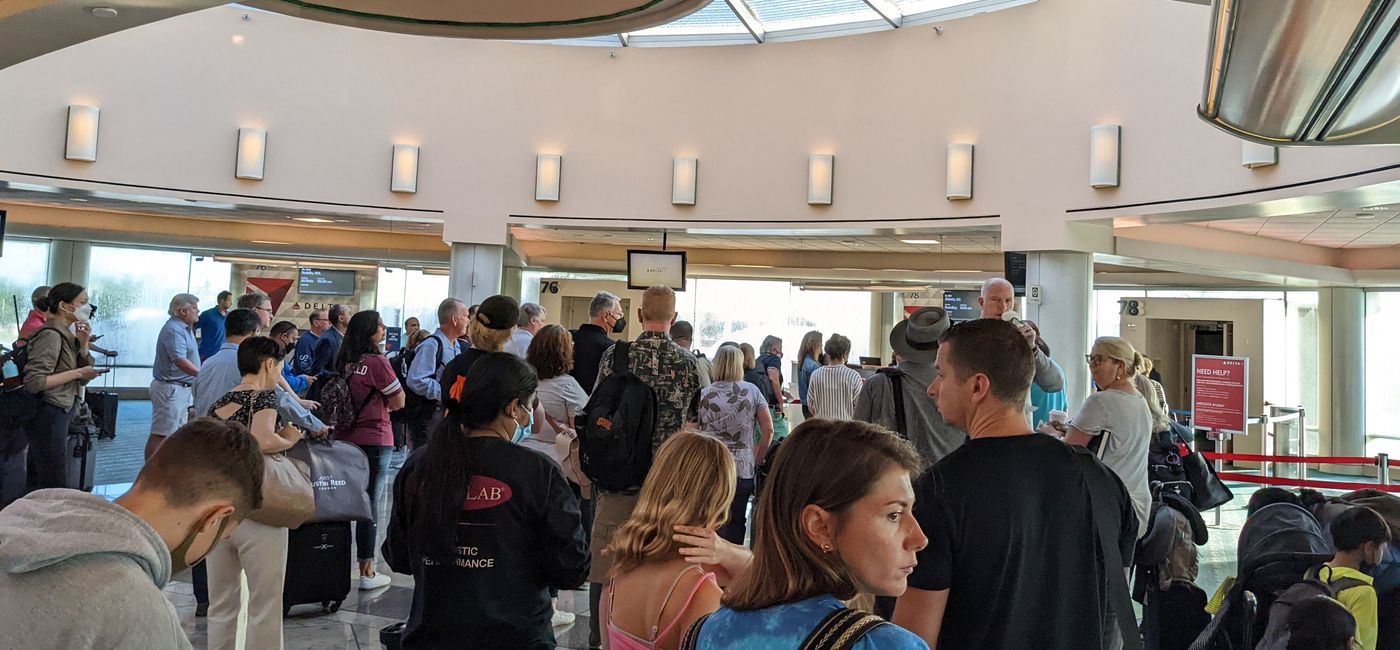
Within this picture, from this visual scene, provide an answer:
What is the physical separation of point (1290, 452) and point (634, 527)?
15.5m

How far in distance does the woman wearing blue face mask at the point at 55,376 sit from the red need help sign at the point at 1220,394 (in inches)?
409

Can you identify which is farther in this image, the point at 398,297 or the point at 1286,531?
the point at 398,297

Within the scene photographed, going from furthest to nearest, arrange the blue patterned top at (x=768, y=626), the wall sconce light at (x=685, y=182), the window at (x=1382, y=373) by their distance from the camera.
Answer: the window at (x=1382, y=373), the wall sconce light at (x=685, y=182), the blue patterned top at (x=768, y=626)

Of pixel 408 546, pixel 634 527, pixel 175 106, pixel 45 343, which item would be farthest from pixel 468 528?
pixel 175 106

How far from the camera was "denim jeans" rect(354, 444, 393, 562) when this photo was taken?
563 cm

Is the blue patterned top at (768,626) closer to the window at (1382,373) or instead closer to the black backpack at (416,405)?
the black backpack at (416,405)

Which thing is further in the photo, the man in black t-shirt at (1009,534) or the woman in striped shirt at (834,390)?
the woman in striped shirt at (834,390)

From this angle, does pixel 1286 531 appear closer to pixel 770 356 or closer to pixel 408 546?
pixel 408 546

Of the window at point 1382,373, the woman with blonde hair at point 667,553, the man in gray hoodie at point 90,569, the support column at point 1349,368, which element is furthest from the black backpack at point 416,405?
the window at point 1382,373

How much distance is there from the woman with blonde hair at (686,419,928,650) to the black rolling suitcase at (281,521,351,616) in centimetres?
408

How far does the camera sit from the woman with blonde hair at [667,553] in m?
2.04

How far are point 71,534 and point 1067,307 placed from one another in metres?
9.60

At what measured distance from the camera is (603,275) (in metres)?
15.9

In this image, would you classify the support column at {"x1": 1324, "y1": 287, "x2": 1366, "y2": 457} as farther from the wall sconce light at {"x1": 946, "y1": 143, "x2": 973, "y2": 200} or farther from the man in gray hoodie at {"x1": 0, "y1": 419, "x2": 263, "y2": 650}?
the man in gray hoodie at {"x1": 0, "y1": 419, "x2": 263, "y2": 650}
